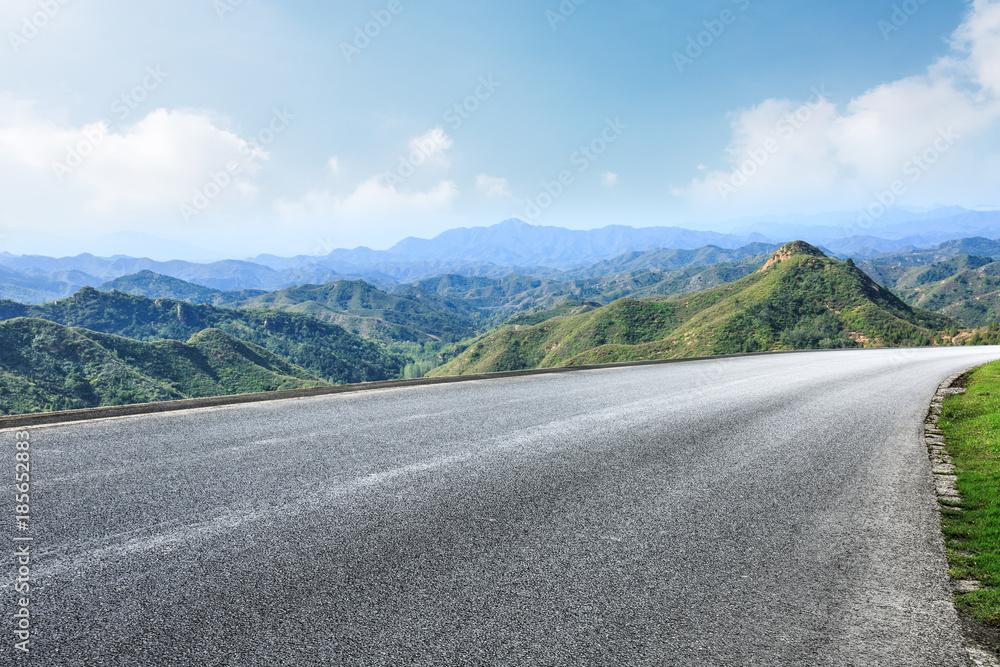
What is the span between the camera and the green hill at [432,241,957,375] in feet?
250

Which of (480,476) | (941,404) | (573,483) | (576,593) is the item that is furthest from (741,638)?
(941,404)

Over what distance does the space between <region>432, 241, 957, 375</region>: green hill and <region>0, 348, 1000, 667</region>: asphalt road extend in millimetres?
63437

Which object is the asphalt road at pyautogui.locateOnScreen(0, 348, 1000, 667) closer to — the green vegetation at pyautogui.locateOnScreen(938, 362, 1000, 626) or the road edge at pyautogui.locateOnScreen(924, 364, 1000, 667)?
the road edge at pyautogui.locateOnScreen(924, 364, 1000, 667)

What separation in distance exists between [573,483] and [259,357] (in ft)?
501

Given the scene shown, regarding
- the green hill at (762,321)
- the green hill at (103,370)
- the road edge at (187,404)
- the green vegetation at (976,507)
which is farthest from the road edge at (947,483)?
the green hill at (103,370)

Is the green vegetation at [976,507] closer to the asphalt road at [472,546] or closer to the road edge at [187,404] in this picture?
the asphalt road at [472,546]

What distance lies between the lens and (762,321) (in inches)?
3452

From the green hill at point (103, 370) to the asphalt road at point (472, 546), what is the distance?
86134mm

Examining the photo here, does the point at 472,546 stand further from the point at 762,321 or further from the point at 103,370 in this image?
the point at 103,370

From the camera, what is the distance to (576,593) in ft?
10.0

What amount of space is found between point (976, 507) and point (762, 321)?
312ft

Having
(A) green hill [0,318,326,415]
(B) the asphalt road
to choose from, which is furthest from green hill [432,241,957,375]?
(A) green hill [0,318,326,415]

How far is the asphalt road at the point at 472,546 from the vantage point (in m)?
2.58

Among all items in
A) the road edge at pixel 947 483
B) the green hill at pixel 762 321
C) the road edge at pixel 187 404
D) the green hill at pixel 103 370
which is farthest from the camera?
the green hill at pixel 103 370
